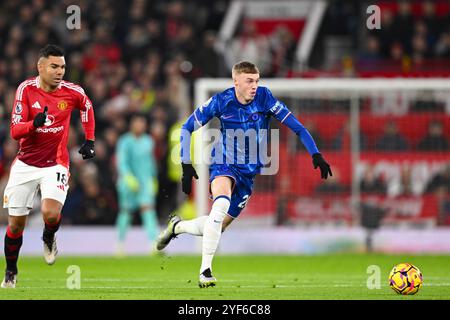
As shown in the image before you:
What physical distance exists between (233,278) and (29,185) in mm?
2642

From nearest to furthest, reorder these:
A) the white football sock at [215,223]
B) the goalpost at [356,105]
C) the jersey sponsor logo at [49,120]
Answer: the white football sock at [215,223] → the jersey sponsor logo at [49,120] → the goalpost at [356,105]

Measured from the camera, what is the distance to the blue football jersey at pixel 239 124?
1077 cm

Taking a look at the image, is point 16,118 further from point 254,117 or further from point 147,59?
point 147,59

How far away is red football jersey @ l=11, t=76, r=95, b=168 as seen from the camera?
1061 cm

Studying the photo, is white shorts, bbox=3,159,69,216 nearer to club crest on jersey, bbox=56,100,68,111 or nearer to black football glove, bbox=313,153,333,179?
club crest on jersey, bbox=56,100,68,111

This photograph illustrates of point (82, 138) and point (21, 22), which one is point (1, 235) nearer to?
point (82, 138)

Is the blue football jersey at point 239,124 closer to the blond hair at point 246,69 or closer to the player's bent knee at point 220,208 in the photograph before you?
the blond hair at point 246,69

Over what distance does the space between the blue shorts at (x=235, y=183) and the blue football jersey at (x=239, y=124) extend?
5 cm

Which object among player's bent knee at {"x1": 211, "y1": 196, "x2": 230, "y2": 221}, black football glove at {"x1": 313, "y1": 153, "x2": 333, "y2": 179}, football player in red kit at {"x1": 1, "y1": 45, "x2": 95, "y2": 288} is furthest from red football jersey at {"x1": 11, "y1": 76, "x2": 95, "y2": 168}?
black football glove at {"x1": 313, "y1": 153, "x2": 333, "y2": 179}

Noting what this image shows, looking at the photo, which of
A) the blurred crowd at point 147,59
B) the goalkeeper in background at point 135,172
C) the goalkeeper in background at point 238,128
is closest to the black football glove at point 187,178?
the goalkeeper in background at point 238,128

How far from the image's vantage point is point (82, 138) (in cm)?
1955

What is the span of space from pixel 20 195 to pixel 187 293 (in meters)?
1.97

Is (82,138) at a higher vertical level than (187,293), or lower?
higher

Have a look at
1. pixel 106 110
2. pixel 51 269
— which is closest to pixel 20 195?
pixel 51 269
